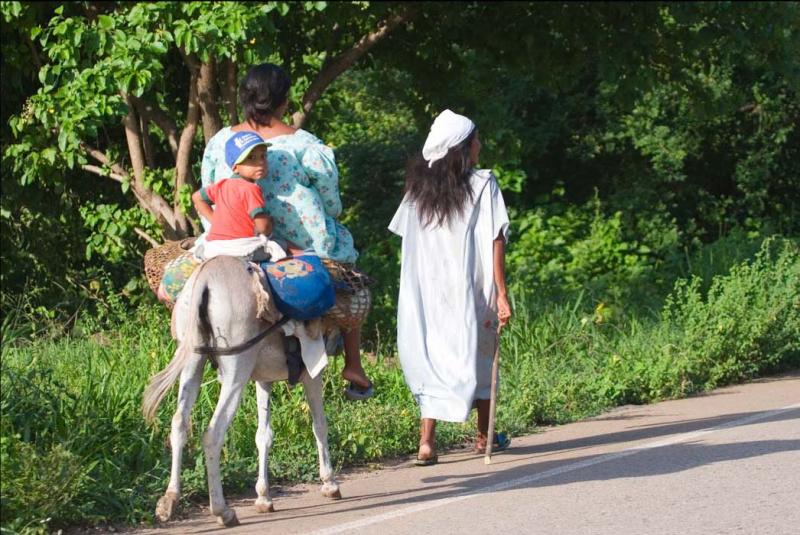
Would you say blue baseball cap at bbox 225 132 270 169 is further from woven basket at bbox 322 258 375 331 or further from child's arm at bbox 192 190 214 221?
woven basket at bbox 322 258 375 331

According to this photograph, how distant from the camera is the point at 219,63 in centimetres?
1165

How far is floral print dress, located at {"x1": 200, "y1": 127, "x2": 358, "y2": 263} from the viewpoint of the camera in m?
6.75

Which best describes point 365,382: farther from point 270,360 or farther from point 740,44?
point 740,44

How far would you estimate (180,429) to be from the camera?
6.31 meters

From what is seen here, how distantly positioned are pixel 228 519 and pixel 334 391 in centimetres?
291

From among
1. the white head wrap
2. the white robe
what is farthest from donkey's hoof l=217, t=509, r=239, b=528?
the white head wrap

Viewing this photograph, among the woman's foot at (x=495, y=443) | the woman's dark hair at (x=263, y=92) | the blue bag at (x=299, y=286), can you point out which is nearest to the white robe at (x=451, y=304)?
the woman's foot at (x=495, y=443)

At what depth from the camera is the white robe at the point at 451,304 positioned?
8297mm

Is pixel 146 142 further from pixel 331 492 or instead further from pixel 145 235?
pixel 331 492

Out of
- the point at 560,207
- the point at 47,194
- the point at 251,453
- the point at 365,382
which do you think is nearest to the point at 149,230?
the point at 47,194

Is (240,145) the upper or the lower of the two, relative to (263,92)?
lower

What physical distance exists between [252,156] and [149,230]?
5.51m

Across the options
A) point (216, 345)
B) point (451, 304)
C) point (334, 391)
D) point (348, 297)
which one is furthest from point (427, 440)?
point (216, 345)

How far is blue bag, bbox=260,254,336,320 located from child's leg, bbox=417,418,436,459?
198 centimetres
